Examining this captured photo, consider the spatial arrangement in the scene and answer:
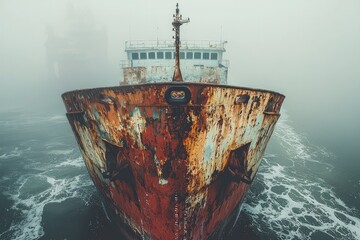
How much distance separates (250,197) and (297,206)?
212 centimetres

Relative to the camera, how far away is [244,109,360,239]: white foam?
874 centimetres

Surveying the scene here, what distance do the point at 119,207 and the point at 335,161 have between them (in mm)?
15921

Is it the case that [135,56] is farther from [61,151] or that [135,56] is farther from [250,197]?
[61,151]

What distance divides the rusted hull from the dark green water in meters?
4.05

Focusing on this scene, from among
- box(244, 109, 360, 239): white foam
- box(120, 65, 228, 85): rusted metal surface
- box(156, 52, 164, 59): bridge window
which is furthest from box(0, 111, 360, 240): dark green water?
box(156, 52, 164, 59): bridge window

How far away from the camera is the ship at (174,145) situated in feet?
12.9

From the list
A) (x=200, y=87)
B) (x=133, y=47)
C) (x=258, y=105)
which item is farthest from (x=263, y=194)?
(x=133, y=47)

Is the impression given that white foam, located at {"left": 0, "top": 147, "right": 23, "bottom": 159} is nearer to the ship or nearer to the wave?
the wave

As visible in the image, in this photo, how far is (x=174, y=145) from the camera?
4.04 meters

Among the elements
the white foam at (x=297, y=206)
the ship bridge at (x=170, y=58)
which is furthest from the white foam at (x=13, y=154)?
the white foam at (x=297, y=206)

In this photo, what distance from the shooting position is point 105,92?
4.27 metres

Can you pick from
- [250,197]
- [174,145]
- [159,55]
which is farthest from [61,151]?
[174,145]

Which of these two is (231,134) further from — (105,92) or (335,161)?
(335,161)

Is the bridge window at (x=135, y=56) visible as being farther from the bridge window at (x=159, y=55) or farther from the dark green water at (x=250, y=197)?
the dark green water at (x=250, y=197)
